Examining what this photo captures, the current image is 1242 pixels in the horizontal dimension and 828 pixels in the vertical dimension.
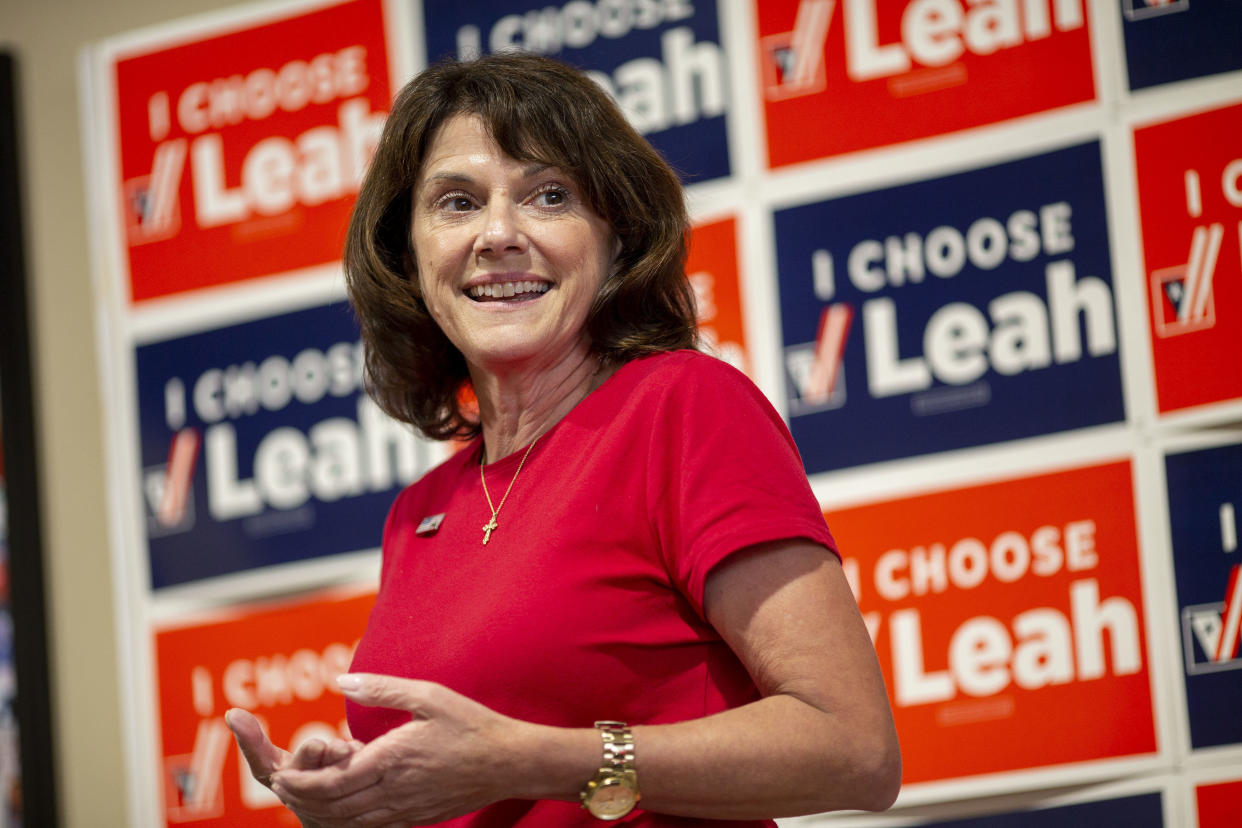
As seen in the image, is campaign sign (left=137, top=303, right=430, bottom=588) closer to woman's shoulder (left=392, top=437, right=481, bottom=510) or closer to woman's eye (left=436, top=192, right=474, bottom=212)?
woman's shoulder (left=392, top=437, right=481, bottom=510)

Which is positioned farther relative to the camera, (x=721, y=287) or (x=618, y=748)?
(x=721, y=287)

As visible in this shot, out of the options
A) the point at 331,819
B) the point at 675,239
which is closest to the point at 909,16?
the point at 675,239

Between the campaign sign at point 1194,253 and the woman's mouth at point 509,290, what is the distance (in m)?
1.24

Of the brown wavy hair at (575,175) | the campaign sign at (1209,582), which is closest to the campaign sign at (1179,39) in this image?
the campaign sign at (1209,582)

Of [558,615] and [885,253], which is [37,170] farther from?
[558,615]

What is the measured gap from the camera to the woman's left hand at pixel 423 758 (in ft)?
3.24

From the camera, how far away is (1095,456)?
2082 mm

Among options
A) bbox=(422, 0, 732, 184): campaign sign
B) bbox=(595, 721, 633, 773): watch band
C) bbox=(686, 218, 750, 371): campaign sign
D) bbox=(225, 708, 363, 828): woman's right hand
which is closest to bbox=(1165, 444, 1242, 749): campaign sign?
bbox=(686, 218, 750, 371): campaign sign

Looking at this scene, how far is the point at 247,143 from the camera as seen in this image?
8.89ft

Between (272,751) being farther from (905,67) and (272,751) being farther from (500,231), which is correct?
(905,67)

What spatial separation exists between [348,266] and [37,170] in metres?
1.78

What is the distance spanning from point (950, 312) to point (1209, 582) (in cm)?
64

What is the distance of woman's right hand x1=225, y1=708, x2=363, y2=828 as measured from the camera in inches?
41.2

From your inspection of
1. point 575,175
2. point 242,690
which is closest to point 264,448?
point 242,690
